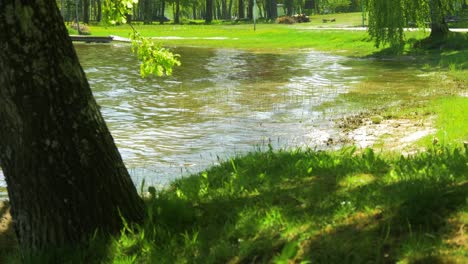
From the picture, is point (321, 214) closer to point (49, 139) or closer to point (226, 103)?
point (49, 139)

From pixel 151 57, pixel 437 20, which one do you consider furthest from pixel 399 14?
pixel 151 57

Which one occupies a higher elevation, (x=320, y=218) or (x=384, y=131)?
(x=320, y=218)

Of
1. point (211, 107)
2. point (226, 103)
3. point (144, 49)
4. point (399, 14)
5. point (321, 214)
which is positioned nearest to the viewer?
point (321, 214)

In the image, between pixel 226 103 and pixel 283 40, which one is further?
pixel 283 40

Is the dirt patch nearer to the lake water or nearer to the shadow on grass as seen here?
the lake water

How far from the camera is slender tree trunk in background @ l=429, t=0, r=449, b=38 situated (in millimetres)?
26344

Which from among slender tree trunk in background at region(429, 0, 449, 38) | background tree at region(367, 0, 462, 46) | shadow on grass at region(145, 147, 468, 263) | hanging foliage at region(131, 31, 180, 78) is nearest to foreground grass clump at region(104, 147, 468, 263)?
shadow on grass at region(145, 147, 468, 263)

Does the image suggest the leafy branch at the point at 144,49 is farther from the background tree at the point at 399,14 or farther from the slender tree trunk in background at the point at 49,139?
the background tree at the point at 399,14

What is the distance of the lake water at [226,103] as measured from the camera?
434 inches

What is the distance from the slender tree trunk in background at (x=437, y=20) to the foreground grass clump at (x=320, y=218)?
22388mm

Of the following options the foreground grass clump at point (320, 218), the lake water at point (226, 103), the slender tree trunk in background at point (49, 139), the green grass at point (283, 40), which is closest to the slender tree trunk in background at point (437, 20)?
the green grass at point (283, 40)

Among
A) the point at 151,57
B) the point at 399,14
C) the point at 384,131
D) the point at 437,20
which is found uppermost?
the point at 399,14

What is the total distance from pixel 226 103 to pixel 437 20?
584 inches

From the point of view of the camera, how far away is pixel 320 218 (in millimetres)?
4230
